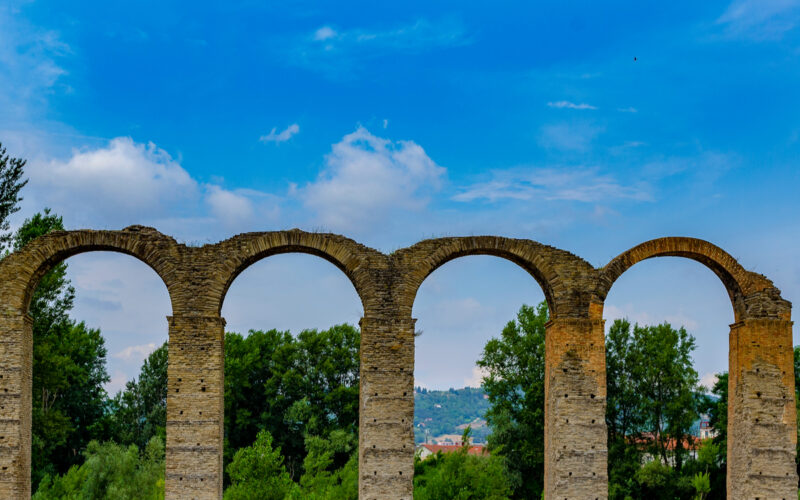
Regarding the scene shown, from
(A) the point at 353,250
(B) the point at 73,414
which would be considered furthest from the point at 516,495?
(B) the point at 73,414

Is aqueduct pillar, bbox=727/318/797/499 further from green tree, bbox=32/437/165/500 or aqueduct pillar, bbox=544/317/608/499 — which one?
green tree, bbox=32/437/165/500

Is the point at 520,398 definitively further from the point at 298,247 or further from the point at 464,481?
the point at 298,247

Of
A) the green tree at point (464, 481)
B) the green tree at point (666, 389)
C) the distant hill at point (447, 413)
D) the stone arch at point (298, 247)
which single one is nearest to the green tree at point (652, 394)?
the green tree at point (666, 389)

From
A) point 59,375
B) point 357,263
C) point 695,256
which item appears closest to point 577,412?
point 695,256

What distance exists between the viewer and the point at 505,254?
55.6ft

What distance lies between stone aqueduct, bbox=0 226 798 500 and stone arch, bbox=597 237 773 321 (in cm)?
3

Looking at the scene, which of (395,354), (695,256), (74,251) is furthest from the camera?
(695,256)

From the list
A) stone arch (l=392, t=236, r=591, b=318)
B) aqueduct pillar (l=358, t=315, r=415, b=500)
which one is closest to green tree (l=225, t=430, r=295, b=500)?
aqueduct pillar (l=358, t=315, r=415, b=500)

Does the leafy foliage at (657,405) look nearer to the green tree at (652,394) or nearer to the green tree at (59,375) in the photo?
the green tree at (652,394)

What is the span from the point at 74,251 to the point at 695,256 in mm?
13241

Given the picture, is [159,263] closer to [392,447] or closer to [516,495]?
[392,447]

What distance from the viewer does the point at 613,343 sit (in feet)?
106

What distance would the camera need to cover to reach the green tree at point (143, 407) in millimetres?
34688

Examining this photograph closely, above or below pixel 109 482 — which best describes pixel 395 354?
above
